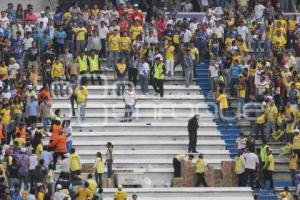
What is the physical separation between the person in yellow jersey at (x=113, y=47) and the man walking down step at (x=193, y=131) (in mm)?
5194

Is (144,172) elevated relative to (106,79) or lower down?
lower down

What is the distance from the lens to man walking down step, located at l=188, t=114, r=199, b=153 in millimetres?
49000

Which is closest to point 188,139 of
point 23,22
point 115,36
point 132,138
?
point 132,138

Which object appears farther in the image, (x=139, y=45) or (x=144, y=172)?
(x=139, y=45)

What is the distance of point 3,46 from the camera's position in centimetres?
5216

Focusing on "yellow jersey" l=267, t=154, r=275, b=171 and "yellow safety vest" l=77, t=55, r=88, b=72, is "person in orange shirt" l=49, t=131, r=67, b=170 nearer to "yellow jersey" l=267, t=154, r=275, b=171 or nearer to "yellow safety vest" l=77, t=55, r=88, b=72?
"yellow safety vest" l=77, t=55, r=88, b=72

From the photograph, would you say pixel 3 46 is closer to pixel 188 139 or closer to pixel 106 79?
pixel 106 79

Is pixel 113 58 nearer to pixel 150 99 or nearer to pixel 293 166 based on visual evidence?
pixel 150 99

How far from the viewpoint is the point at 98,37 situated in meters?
53.3

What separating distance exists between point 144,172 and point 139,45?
635cm

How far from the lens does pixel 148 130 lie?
166 ft

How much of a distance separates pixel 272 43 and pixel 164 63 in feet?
15.1

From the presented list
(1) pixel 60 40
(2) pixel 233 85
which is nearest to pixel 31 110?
(1) pixel 60 40

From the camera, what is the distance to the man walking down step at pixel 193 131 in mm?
49000
